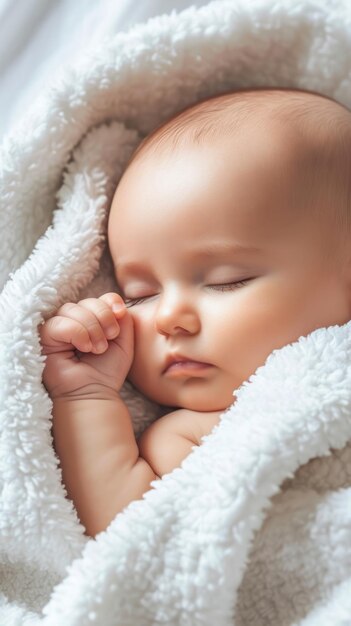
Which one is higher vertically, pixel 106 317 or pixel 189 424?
pixel 106 317

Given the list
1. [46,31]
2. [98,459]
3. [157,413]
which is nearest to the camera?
[98,459]

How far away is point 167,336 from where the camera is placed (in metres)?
1.15

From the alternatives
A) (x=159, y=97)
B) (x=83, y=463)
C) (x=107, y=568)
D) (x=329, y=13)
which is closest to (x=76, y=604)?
(x=107, y=568)

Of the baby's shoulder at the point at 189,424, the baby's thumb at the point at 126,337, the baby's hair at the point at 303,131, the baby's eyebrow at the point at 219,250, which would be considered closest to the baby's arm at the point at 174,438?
the baby's shoulder at the point at 189,424

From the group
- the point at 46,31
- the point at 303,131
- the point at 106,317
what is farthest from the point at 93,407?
the point at 46,31

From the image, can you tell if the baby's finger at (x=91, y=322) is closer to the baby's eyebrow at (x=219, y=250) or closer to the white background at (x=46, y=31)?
the baby's eyebrow at (x=219, y=250)

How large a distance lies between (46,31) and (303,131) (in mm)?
624

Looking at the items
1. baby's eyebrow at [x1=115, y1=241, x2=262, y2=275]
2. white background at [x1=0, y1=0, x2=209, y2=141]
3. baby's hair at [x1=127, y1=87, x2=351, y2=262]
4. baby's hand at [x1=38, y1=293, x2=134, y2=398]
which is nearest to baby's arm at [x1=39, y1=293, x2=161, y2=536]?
baby's hand at [x1=38, y1=293, x2=134, y2=398]

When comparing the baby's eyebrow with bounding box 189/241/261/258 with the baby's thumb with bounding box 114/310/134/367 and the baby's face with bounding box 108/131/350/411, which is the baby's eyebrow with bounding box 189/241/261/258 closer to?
the baby's face with bounding box 108/131/350/411

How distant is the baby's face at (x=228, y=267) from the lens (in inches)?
43.5

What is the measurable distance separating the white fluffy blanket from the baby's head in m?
0.06

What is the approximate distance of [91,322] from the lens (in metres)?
1.16

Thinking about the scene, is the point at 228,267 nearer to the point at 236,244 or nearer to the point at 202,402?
the point at 236,244

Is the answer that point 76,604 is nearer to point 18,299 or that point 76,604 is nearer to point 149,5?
point 18,299
